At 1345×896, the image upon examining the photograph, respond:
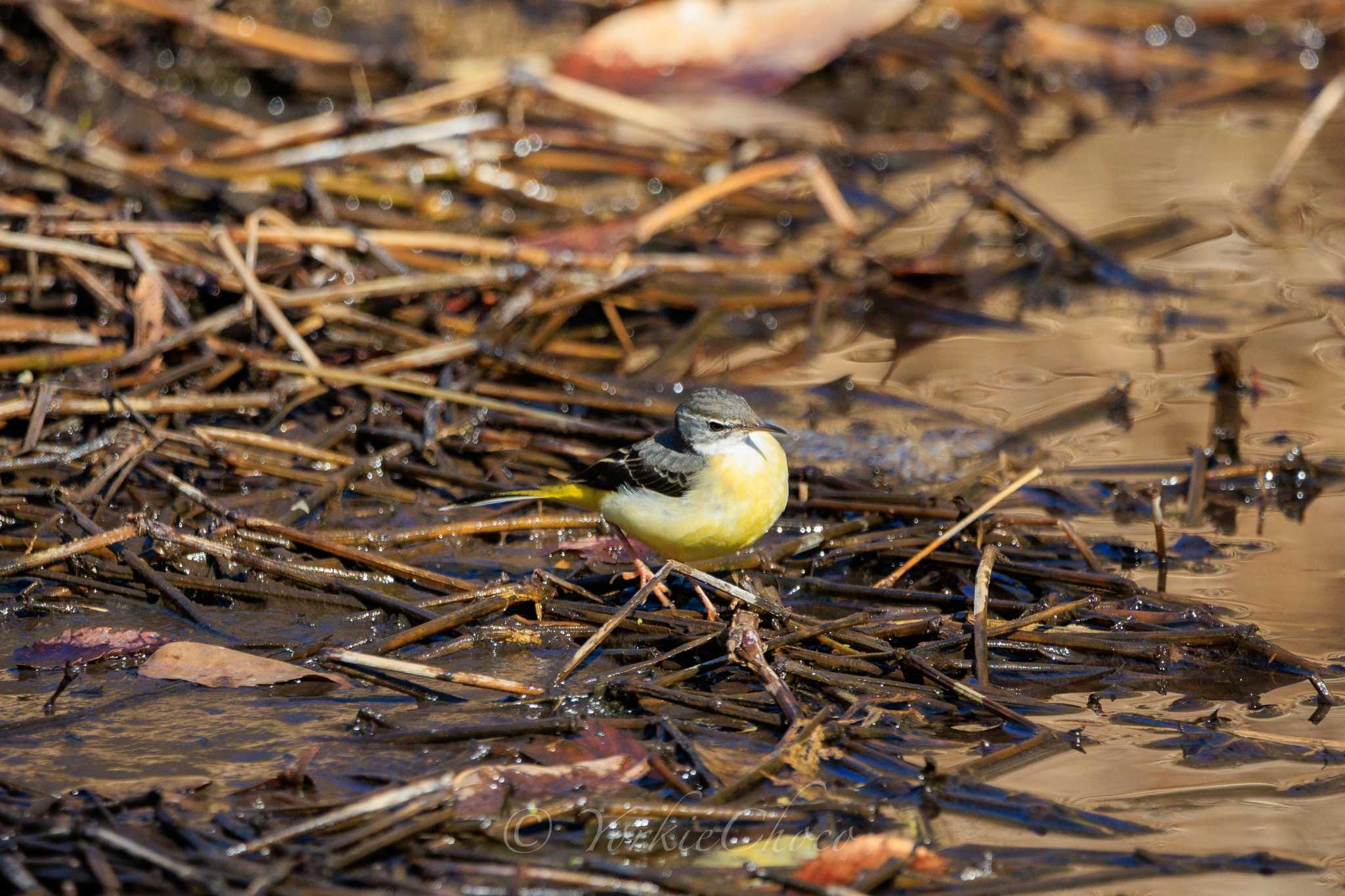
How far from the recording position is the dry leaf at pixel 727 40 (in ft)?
36.0

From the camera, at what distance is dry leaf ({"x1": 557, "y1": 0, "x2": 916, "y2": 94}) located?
10977 millimetres

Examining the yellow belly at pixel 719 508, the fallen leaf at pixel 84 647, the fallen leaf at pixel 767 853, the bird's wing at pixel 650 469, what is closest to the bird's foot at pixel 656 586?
the yellow belly at pixel 719 508

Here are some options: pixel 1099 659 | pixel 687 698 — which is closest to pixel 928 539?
pixel 1099 659

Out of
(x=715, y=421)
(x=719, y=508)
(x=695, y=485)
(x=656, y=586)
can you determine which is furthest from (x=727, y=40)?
(x=656, y=586)

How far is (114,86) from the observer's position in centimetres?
1052

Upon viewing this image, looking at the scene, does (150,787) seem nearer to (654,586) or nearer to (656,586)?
(654,586)

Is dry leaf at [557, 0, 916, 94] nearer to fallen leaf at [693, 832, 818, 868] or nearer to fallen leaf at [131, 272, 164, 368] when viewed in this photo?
fallen leaf at [131, 272, 164, 368]

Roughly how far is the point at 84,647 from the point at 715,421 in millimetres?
2593

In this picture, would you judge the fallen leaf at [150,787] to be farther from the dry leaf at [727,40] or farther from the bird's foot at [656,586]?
the dry leaf at [727,40]

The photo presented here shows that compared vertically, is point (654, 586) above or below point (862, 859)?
above

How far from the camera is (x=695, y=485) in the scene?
552 cm

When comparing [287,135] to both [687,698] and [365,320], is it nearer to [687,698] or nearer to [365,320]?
[365,320]

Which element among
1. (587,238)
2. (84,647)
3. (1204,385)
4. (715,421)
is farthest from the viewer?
(587,238)

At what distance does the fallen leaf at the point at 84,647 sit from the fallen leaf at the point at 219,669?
12cm
